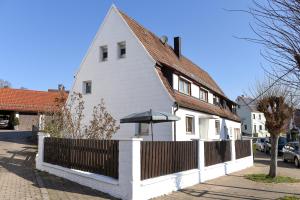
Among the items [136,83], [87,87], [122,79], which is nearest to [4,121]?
[87,87]

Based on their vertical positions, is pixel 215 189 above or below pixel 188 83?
below

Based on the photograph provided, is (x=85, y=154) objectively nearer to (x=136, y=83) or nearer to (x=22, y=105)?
(x=136, y=83)

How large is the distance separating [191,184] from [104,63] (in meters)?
11.9

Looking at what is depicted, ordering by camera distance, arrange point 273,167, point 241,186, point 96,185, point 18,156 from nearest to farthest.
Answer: point 96,185
point 241,186
point 273,167
point 18,156

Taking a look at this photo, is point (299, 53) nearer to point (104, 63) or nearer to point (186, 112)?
point (186, 112)

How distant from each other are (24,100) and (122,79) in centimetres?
2931

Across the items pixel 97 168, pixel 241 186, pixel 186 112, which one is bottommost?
pixel 241 186

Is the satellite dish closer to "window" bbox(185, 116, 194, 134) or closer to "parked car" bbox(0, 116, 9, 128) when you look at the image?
"window" bbox(185, 116, 194, 134)

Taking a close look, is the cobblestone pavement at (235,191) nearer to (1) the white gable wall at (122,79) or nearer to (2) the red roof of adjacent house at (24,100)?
(1) the white gable wall at (122,79)

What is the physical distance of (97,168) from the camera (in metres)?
11.3

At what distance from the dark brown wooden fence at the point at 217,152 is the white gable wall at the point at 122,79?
3007 millimetres

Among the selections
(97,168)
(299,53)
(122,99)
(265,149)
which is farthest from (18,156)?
(265,149)

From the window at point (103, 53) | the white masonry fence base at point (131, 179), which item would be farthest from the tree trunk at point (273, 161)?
the window at point (103, 53)

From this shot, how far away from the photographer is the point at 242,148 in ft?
71.6
